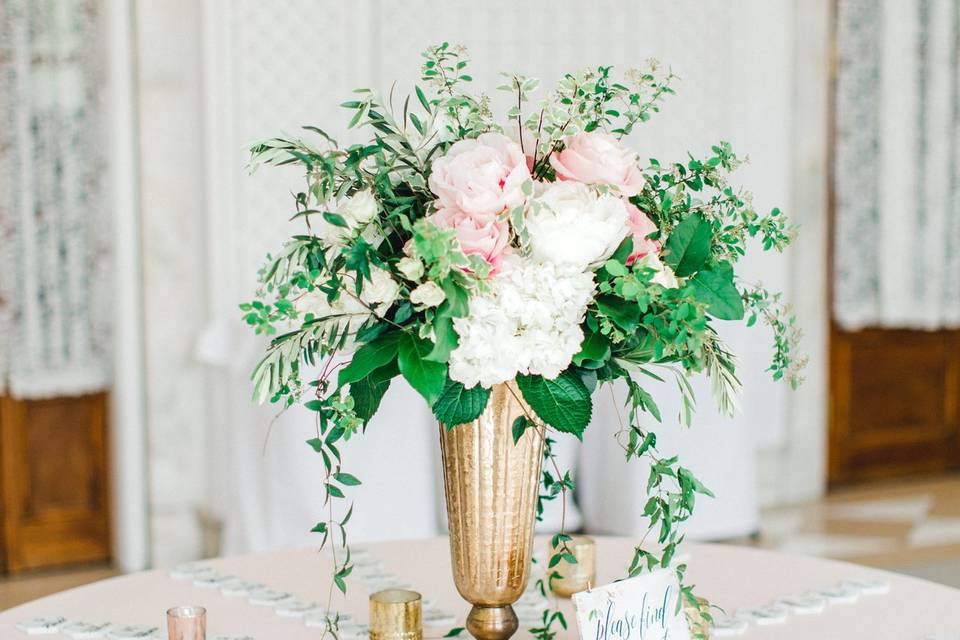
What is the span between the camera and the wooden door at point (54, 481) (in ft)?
13.6

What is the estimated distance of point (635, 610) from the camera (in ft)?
3.99

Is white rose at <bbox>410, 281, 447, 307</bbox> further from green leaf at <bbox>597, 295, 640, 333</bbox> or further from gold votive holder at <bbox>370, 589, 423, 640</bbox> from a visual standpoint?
gold votive holder at <bbox>370, 589, 423, 640</bbox>

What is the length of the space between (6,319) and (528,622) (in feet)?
10.1

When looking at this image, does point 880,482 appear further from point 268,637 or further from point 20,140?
point 268,637

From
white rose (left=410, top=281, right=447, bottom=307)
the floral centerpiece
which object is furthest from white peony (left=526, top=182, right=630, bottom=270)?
white rose (left=410, top=281, right=447, bottom=307)

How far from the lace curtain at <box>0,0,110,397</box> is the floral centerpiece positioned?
3.13 m

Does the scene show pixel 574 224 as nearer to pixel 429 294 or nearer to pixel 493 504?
pixel 429 294

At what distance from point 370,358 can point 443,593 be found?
0.55m

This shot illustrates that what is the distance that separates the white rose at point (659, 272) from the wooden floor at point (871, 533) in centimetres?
→ 321

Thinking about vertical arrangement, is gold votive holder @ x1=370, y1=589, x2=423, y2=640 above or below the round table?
above

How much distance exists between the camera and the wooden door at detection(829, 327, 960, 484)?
221 inches

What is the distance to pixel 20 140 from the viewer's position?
3961 millimetres

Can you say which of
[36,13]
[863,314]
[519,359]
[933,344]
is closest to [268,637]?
[519,359]

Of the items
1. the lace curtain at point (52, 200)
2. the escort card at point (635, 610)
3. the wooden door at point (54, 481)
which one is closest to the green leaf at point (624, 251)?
the escort card at point (635, 610)
